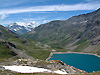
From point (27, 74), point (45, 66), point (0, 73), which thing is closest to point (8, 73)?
point (0, 73)

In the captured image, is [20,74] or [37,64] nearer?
[20,74]

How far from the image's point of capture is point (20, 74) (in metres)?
42.3

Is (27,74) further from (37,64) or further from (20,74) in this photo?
(37,64)

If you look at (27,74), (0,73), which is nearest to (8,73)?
(0,73)

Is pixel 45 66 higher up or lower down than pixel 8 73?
lower down

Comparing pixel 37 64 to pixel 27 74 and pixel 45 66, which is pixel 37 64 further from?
pixel 27 74

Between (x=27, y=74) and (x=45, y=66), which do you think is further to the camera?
(x=45, y=66)

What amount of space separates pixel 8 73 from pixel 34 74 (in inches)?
315

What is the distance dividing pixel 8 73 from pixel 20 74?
365 centimetres

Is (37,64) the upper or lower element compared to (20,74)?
lower

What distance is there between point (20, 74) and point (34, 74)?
4379mm

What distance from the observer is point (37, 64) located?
62562 mm

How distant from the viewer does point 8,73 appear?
41.4m

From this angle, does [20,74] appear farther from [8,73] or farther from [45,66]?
[45,66]
